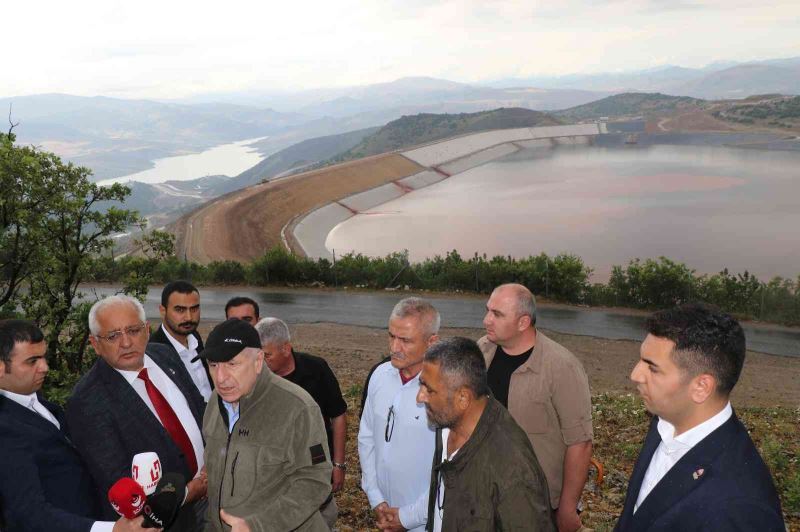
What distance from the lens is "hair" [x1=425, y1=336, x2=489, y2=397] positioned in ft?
10.6

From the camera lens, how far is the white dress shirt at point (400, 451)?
159 inches

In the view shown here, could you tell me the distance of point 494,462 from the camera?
3.06m

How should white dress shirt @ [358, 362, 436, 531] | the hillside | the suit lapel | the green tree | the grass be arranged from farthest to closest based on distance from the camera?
the hillside, the green tree, the grass, white dress shirt @ [358, 362, 436, 531], the suit lapel

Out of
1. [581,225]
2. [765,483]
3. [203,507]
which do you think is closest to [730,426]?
[765,483]

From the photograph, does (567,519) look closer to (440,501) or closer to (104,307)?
(440,501)

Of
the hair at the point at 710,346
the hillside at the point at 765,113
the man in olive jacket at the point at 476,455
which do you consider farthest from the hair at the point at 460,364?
the hillside at the point at 765,113

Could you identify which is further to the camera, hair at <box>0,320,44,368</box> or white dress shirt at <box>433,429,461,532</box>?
hair at <box>0,320,44,368</box>

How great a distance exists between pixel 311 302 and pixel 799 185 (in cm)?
5942

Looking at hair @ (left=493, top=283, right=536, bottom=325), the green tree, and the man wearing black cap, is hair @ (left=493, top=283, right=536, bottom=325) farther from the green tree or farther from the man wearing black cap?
the green tree

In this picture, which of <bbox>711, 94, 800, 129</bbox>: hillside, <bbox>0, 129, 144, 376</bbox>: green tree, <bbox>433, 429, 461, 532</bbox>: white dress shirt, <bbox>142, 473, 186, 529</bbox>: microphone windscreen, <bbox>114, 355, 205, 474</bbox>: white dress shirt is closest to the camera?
<bbox>142, 473, 186, 529</bbox>: microphone windscreen

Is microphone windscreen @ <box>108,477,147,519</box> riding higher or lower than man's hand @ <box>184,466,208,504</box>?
higher

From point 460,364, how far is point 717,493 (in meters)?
1.27

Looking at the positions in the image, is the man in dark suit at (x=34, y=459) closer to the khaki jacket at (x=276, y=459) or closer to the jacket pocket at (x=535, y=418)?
the khaki jacket at (x=276, y=459)

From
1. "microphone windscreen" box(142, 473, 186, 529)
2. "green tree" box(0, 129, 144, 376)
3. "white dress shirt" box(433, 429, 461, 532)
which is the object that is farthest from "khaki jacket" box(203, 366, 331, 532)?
"green tree" box(0, 129, 144, 376)
